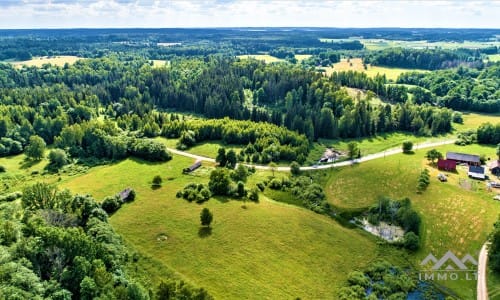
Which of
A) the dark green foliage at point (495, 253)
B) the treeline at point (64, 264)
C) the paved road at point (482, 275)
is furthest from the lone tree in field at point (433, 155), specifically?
the treeline at point (64, 264)

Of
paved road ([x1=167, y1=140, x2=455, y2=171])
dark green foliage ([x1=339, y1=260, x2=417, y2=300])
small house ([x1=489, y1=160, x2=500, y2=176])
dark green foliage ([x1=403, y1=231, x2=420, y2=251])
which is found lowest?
dark green foliage ([x1=339, y1=260, x2=417, y2=300])

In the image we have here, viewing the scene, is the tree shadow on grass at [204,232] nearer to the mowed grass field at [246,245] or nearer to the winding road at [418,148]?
the mowed grass field at [246,245]

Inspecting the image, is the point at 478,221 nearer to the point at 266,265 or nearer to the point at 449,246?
the point at 449,246

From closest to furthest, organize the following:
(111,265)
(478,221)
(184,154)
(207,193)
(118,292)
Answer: (118,292) < (111,265) < (478,221) < (207,193) < (184,154)

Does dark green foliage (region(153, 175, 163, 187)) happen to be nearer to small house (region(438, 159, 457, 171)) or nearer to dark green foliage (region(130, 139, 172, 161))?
dark green foliage (region(130, 139, 172, 161))

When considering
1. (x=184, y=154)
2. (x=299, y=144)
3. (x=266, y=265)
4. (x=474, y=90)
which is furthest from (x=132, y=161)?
(x=474, y=90)

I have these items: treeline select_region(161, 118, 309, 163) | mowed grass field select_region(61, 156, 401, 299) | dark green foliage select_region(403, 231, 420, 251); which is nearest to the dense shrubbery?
dark green foliage select_region(403, 231, 420, 251)
